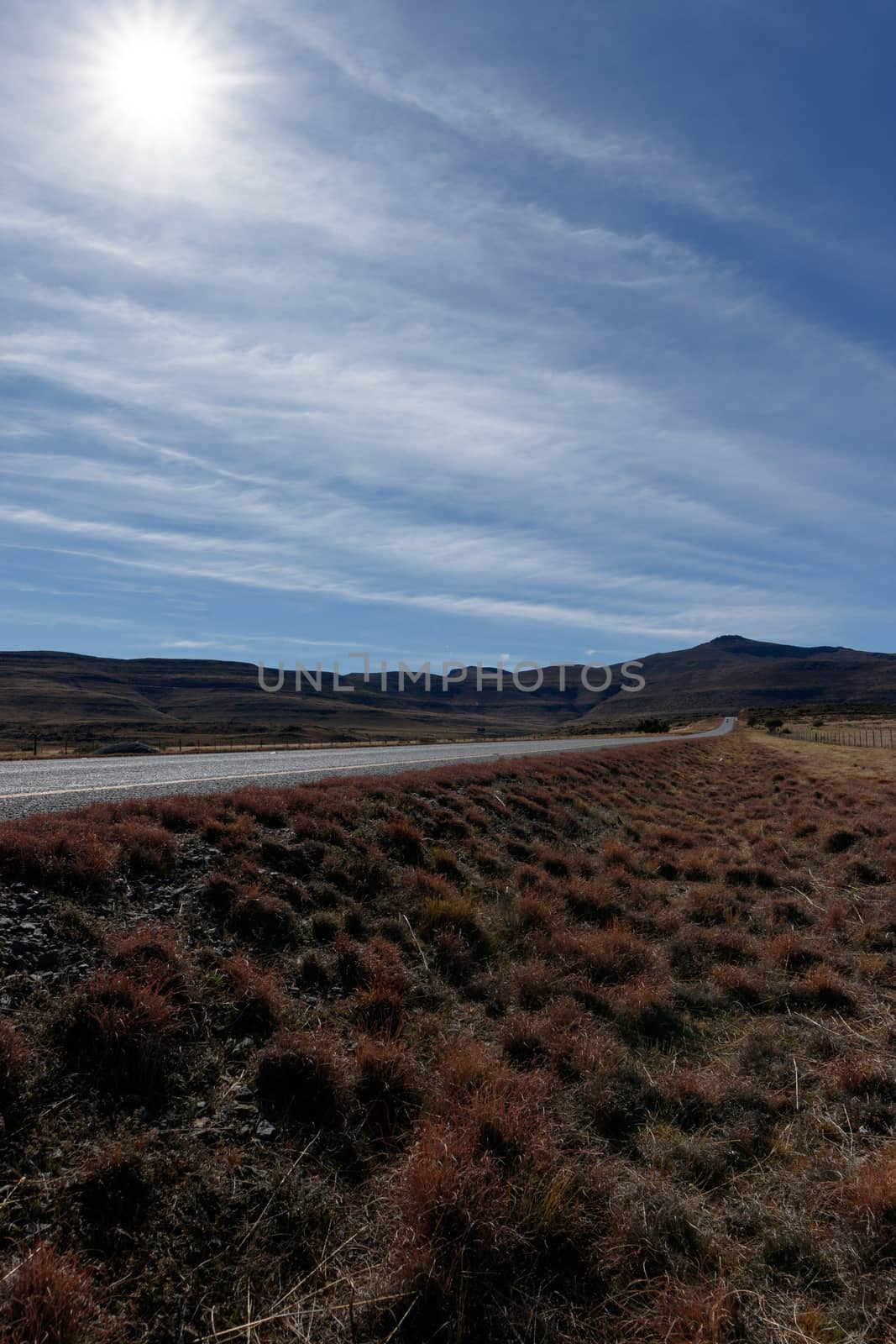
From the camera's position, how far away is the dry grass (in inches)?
153

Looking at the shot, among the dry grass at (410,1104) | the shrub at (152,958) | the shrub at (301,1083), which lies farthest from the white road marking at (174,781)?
the shrub at (301,1083)

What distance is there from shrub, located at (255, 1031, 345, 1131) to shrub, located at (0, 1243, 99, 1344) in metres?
1.67

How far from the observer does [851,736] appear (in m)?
75.7

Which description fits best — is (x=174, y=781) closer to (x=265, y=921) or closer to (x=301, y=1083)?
(x=265, y=921)

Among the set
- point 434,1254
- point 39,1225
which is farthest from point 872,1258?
point 39,1225

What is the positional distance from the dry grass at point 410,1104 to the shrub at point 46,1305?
0.02 meters

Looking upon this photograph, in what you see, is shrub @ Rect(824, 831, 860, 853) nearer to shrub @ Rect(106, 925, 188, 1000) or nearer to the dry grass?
the dry grass

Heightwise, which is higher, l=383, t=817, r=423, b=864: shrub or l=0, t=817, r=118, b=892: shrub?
l=0, t=817, r=118, b=892: shrub

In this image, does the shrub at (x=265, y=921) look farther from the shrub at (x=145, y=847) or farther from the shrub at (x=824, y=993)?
the shrub at (x=824, y=993)

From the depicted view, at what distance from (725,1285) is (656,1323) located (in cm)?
51

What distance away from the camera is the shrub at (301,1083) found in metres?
5.19

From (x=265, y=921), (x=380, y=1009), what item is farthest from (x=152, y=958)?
(x=380, y=1009)

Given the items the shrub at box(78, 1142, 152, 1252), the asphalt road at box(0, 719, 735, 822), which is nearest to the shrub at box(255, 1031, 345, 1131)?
the shrub at box(78, 1142, 152, 1252)

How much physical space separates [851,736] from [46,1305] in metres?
83.5
